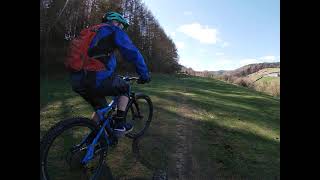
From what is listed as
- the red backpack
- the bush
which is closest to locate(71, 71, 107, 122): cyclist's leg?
the red backpack

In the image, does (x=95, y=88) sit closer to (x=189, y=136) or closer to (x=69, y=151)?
(x=69, y=151)

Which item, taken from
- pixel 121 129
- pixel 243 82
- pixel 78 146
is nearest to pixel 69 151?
pixel 78 146

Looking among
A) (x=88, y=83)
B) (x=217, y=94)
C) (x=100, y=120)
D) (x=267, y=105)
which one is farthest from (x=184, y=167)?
(x=217, y=94)

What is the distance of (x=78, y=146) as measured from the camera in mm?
4047

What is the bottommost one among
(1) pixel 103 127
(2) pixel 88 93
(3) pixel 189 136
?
(3) pixel 189 136

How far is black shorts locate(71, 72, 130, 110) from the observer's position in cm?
430

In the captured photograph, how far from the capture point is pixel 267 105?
873 cm

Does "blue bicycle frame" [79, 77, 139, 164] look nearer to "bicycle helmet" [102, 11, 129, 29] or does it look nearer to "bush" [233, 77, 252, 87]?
"bicycle helmet" [102, 11, 129, 29]

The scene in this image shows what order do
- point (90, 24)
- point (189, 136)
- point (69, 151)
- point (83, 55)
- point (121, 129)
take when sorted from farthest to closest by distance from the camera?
point (189, 136)
point (121, 129)
point (90, 24)
point (83, 55)
point (69, 151)

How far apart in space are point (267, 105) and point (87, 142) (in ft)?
18.8

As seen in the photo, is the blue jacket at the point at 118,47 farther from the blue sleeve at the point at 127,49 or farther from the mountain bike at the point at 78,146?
the mountain bike at the point at 78,146

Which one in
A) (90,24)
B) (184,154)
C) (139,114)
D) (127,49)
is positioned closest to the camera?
(127,49)

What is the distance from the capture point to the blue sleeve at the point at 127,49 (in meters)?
4.37

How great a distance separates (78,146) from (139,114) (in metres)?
1.87
